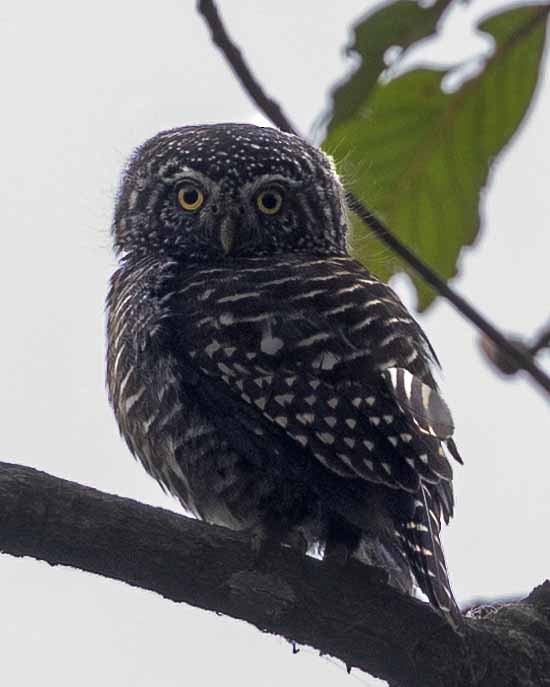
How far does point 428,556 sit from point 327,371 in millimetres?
579

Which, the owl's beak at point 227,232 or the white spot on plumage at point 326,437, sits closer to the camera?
the white spot on plumage at point 326,437

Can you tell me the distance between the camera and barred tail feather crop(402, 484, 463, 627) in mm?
3148

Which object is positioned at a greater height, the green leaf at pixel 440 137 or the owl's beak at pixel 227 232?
the owl's beak at pixel 227 232

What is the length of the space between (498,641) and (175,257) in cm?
189

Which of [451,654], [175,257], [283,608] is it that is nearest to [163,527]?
[283,608]

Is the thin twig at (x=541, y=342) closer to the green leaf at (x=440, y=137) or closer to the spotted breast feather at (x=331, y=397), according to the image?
the green leaf at (x=440, y=137)

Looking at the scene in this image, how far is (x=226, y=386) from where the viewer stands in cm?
347

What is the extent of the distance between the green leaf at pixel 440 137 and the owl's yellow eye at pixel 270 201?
2.24 metres

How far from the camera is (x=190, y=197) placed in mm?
→ 4672

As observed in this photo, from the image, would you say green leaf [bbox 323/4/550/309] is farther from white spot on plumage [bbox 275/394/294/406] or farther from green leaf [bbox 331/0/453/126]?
white spot on plumage [bbox 275/394/294/406]

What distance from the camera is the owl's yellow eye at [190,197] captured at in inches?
182

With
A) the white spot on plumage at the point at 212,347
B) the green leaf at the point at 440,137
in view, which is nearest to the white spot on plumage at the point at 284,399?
the white spot on plumage at the point at 212,347

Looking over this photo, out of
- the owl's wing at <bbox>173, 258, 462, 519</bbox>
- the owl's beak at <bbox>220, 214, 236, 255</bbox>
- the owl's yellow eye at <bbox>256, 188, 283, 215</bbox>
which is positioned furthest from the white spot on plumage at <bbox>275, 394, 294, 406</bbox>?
the owl's yellow eye at <bbox>256, 188, 283, 215</bbox>

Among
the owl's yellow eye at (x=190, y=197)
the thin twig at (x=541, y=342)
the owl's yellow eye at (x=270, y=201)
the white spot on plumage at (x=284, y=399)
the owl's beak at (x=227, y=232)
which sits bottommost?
the thin twig at (x=541, y=342)
